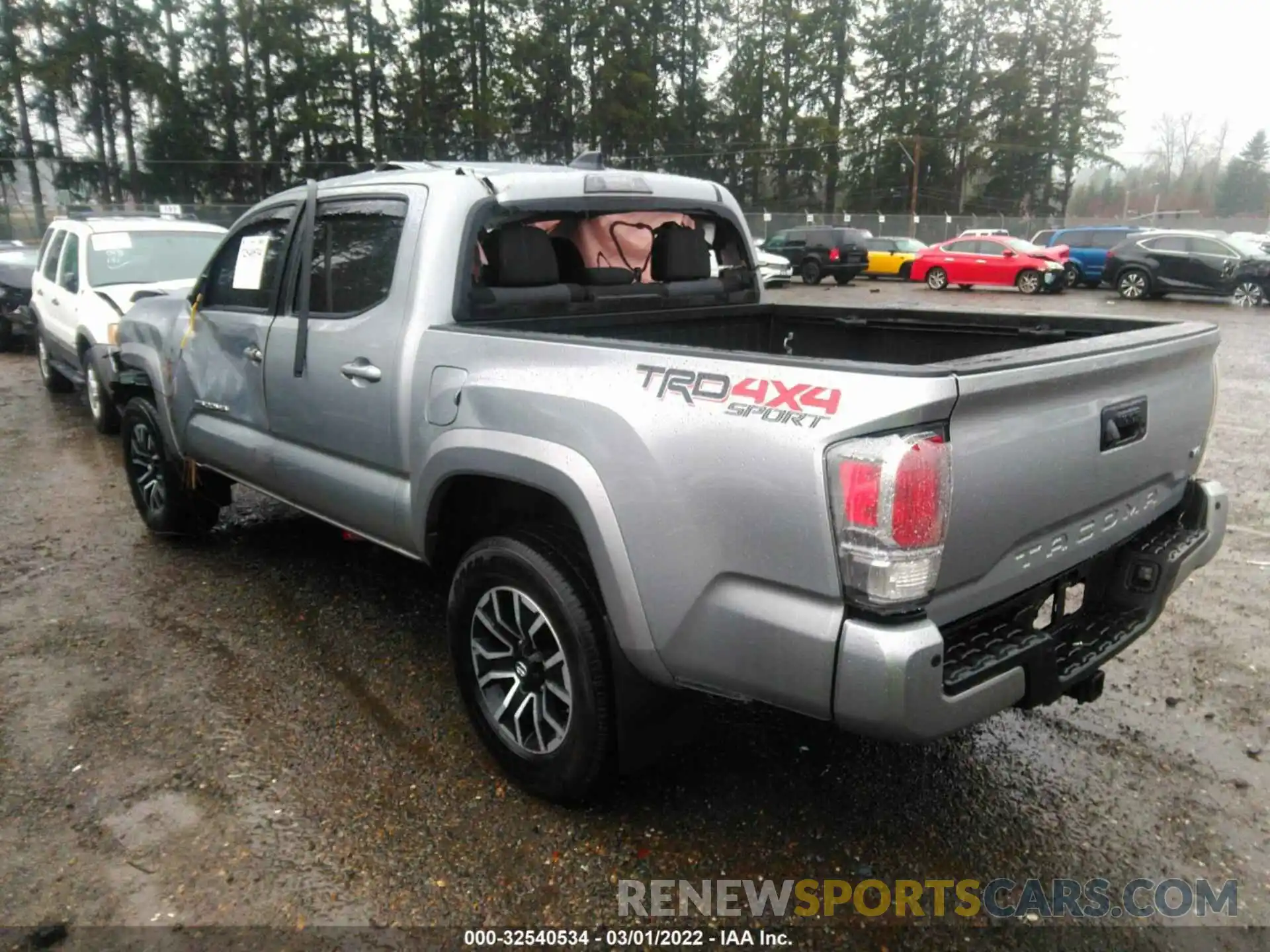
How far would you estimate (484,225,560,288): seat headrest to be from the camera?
3.46 m

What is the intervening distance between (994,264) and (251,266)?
2327cm

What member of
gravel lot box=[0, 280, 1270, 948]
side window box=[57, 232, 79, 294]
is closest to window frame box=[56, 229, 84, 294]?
side window box=[57, 232, 79, 294]

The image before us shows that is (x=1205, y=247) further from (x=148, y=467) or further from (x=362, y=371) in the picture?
(x=362, y=371)

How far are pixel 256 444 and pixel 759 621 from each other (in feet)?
9.57

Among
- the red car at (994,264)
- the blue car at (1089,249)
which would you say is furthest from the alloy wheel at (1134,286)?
the blue car at (1089,249)

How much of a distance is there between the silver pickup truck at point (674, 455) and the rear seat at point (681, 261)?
1 centimetres

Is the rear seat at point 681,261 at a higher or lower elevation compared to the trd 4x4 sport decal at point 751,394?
higher

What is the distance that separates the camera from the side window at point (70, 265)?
8695 millimetres

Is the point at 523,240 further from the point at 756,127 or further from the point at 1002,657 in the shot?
the point at 756,127

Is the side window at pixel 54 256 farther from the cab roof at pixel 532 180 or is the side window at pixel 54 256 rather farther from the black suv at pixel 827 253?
the black suv at pixel 827 253

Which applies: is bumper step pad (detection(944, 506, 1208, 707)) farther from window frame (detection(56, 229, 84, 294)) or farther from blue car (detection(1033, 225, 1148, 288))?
blue car (detection(1033, 225, 1148, 288))

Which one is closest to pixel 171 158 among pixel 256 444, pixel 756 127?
pixel 756 127

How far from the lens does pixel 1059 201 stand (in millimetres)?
57219

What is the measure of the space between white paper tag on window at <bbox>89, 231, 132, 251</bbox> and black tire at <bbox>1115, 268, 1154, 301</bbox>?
2017 cm
